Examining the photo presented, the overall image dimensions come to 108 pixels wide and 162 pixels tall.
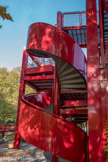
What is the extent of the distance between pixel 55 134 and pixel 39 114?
0.98 m

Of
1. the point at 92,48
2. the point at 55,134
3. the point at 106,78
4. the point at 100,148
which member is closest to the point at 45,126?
the point at 55,134

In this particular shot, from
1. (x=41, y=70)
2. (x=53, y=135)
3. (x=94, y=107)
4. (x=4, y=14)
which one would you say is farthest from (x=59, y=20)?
(x=4, y=14)

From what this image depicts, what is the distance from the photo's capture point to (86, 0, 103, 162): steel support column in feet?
18.3

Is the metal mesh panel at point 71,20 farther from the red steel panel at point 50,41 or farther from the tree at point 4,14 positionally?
the tree at point 4,14

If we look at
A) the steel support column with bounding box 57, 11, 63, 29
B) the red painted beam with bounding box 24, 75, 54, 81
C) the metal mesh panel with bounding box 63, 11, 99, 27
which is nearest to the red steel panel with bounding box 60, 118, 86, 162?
the red painted beam with bounding box 24, 75, 54, 81

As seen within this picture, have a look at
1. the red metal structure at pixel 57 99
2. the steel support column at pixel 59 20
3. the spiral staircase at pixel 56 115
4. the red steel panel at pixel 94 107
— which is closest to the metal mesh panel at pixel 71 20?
the steel support column at pixel 59 20

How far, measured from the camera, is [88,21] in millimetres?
6898

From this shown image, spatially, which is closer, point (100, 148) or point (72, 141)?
point (100, 148)

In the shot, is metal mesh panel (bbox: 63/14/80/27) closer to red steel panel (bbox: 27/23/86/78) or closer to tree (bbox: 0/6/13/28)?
red steel panel (bbox: 27/23/86/78)

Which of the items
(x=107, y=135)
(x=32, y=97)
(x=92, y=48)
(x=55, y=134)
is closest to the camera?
(x=107, y=135)

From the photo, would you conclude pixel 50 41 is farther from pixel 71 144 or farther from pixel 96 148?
pixel 96 148

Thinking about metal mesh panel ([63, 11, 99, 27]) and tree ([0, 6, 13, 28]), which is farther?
metal mesh panel ([63, 11, 99, 27])

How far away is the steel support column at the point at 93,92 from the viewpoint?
5588 mm

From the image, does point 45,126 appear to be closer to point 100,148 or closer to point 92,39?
point 100,148
